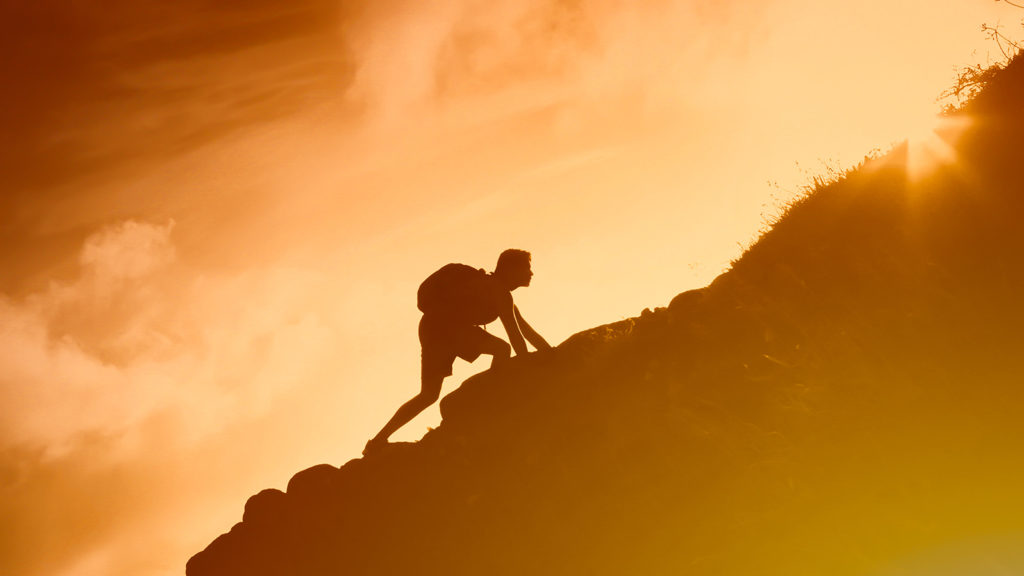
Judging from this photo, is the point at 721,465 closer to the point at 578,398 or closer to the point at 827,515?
the point at 827,515

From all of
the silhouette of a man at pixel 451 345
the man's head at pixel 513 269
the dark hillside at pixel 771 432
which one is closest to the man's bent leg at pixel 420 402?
the silhouette of a man at pixel 451 345

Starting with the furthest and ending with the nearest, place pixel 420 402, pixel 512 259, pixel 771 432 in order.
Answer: pixel 420 402
pixel 512 259
pixel 771 432

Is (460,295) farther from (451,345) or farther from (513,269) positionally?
(513,269)

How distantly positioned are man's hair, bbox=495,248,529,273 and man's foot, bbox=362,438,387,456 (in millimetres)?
3002

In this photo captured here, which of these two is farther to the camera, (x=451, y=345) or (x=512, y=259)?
(x=451, y=345)

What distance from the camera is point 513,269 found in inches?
395

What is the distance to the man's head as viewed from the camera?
10023mm

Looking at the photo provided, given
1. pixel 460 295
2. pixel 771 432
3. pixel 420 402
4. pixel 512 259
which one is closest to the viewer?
pixel 771 432

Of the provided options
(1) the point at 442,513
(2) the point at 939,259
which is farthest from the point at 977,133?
(1) the point at 442,513

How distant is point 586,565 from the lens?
27.9 ft

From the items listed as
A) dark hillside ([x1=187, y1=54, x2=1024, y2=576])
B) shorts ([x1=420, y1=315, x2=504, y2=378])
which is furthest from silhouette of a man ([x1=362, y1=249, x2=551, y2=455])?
dark hillside ([x1=187, y1=54, x2=1024, y2=576])

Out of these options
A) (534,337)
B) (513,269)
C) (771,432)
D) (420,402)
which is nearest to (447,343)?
(420,402)

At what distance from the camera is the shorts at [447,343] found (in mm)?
10375

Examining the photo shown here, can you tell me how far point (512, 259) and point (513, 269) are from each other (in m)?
0.13
